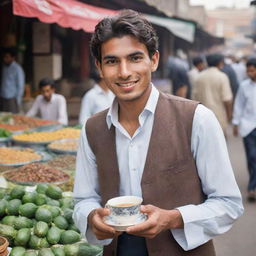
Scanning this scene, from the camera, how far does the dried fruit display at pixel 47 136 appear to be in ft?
19.2

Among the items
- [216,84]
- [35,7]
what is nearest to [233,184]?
[35,7]

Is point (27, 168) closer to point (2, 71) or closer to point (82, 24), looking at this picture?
point (82, 24)

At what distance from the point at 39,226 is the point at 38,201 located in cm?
39

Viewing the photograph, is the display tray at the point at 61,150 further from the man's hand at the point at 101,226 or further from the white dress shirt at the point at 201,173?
the man's hand at the point at 101,226

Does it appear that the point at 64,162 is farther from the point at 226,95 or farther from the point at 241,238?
the point at 226,95

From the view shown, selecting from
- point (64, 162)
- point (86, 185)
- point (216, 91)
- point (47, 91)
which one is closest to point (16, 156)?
point (64, 162)

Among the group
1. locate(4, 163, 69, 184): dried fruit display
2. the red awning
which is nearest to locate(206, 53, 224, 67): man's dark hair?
the red awning

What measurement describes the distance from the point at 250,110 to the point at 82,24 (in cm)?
293

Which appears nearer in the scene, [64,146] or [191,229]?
[191,229]

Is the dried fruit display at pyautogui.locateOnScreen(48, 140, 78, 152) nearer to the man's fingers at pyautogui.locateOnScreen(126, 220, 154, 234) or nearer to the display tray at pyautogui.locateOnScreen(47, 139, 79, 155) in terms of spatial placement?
the display tray at pyautogui.locateOnScreen(47, 139, 79, 155)

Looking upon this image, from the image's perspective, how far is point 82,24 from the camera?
7.05 meters

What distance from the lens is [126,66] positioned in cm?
172

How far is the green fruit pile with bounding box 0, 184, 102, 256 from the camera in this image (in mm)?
2730

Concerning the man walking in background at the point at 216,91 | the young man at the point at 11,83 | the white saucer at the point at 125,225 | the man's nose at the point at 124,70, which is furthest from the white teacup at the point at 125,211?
the young man at the point at 11,83
